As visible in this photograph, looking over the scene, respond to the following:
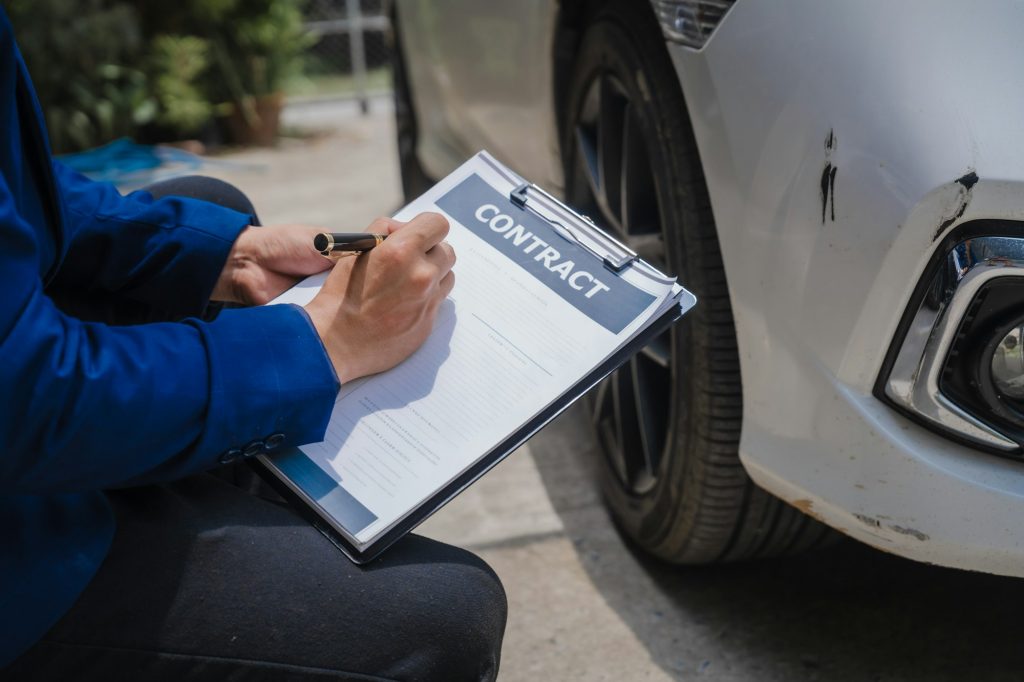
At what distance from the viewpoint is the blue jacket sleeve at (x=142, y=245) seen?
1396 millimetres

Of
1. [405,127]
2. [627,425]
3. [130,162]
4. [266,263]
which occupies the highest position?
[266,263]

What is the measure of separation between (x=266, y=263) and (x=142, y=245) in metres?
0.16

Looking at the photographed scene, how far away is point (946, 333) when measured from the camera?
111 cm

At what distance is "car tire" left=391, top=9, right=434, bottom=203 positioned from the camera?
3.53 meters

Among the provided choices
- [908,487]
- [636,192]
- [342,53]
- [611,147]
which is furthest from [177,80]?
[908,487]

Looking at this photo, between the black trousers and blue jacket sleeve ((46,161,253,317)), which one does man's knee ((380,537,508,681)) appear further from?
blue jacket sleeve ((46,161,253,317))

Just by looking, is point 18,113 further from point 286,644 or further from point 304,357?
point 286,644

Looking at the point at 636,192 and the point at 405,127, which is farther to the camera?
the point at 405,127

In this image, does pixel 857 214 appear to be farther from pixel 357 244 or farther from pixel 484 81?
pixel 484 81

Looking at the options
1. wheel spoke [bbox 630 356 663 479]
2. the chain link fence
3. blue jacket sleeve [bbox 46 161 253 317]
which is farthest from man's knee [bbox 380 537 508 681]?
the chain link fence

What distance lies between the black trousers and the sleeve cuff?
0.35 feet

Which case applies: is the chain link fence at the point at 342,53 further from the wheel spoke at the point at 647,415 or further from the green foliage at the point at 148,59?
the wheel spoke at the point at 647,415

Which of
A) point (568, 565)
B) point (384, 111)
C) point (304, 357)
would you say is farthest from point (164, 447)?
point (384, 111)

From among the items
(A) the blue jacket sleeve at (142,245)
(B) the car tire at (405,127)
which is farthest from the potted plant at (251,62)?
(A) the blue jacket sleeve at (142,245)
